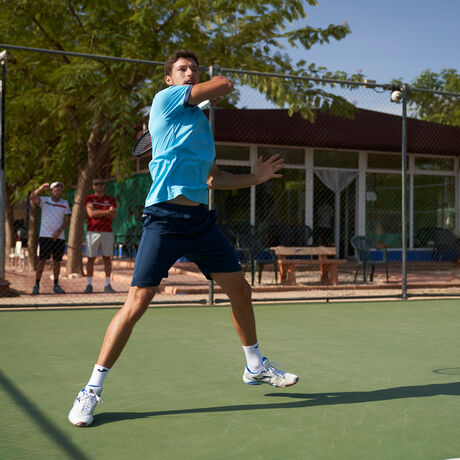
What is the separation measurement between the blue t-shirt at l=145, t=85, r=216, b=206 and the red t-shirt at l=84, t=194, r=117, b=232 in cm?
722

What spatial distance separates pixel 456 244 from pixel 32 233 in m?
11.3

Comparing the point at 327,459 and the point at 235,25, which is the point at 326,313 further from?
the point at 235,25

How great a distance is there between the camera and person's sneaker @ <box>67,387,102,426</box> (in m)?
3.34

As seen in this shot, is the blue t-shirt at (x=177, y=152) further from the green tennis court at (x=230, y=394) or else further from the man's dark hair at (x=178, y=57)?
the green tennis court at (x=230, y=394)

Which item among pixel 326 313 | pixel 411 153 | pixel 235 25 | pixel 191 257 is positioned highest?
pixel 235 25

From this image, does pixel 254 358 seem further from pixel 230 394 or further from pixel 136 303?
pixel 136 303

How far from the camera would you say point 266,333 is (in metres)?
6.52

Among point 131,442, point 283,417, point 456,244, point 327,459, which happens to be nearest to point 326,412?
point 283,417

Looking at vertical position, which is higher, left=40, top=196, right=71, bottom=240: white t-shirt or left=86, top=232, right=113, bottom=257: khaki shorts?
left=40, top=196, right=71, bottom=240: white t-shirt

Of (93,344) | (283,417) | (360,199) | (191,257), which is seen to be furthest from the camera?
(360,199)

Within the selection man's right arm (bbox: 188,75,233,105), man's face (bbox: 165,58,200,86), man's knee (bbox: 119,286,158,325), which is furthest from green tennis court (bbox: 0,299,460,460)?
man's face (bbox: 165,58,200,86)

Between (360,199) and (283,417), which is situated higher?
(360,199)

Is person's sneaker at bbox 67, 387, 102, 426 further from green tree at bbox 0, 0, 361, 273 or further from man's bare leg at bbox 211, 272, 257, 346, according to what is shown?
green tree at bbox 0, 0, 361, 273

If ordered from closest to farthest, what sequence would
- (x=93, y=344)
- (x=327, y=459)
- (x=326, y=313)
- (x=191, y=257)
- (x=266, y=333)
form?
(x=327, y=459) → (x=191, y=257) → (x=93, y=344) → (x=266, y=333) → (x=326, y=313)
